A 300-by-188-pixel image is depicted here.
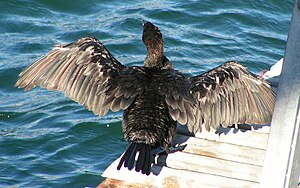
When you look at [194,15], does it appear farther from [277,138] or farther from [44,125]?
[277,138]

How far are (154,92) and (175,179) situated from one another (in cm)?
101

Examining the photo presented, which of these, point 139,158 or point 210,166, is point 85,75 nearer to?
point 139,158

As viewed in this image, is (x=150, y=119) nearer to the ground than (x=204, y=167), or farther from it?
farther from it

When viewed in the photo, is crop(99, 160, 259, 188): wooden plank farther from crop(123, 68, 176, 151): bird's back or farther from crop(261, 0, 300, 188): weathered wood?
crop(261, 0, 300, 188): weathered wood

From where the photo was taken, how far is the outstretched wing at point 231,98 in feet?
20.7

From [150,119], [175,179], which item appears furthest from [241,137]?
[175,179]

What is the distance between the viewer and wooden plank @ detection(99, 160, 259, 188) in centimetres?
549

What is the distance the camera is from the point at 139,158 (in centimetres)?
566

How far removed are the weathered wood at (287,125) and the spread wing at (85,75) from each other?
7.61 feet

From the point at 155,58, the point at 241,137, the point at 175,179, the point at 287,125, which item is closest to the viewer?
the point at 287,125

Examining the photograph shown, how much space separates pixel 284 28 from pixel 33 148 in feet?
17.4

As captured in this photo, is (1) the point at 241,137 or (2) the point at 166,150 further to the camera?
(1) the point at 241,137

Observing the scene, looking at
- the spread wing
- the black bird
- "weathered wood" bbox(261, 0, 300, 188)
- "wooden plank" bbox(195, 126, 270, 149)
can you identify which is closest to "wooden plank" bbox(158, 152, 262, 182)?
the black bird

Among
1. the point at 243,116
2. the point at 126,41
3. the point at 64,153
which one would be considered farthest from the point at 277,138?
the point at 126,41
